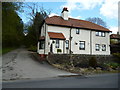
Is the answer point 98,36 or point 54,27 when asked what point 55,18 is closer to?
point 54,27

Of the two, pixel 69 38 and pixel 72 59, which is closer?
pixel 72 59

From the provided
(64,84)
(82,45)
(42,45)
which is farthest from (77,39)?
(64,84)

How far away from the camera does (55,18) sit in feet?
82.3

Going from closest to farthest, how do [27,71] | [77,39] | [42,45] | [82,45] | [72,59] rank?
[27,71], [72,59], [42,45], [77,39], [82,45]

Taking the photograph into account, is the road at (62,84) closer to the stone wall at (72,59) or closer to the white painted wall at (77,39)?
the stone wall at (72,59)

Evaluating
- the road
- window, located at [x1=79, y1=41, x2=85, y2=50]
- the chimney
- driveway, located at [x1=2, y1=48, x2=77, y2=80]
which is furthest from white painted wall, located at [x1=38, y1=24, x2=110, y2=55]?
the road

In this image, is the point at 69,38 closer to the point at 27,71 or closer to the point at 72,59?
the point at 72,59

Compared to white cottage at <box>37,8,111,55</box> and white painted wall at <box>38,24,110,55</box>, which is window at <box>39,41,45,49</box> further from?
white painted wall at <box>38,24,110,55</box>

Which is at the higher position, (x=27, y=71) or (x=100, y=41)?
(x=100, y=41)

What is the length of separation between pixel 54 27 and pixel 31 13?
664 inches

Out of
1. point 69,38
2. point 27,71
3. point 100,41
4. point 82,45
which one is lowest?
point 27,71

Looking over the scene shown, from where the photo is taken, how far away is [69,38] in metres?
23.7

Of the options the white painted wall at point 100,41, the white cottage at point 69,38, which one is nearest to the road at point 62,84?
the white cottage at point 69,38

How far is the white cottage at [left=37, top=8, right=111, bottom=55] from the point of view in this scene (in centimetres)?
2202
